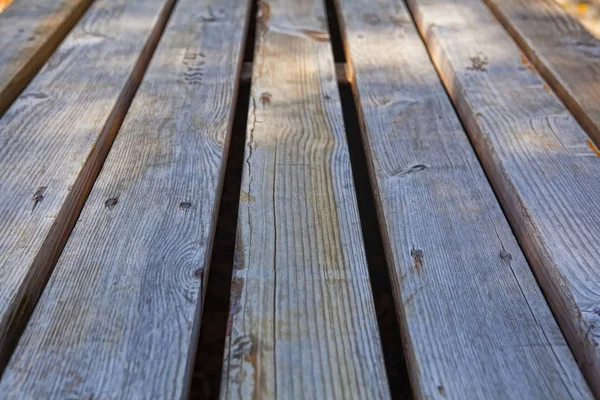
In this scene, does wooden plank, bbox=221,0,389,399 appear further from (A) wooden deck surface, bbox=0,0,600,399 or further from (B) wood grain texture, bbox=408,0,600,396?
(B) wood grain texture, bbox=408,0,600,396

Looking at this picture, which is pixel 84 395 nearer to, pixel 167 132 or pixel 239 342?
pixel 239 342

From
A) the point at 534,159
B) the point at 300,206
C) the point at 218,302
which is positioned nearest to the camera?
the point at 300,206

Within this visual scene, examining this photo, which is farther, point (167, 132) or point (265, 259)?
point (167, 132)

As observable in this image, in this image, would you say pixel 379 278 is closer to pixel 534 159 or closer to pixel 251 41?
pixel 534 159

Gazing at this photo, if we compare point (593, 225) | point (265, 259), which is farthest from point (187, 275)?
point (593, 225)

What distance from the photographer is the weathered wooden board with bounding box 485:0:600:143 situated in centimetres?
152

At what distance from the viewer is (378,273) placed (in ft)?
5.24

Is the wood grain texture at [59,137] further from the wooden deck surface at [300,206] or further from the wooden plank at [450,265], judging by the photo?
the wooden plank at [450,265]

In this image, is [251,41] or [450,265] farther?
[251,41]

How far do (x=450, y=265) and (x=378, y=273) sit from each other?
535 mm

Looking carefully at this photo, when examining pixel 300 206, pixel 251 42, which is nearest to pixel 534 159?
pixel 300 206

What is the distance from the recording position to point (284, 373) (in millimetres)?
896

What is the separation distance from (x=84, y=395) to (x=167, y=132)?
0.68 meters

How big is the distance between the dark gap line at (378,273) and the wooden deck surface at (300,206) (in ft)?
0.05
